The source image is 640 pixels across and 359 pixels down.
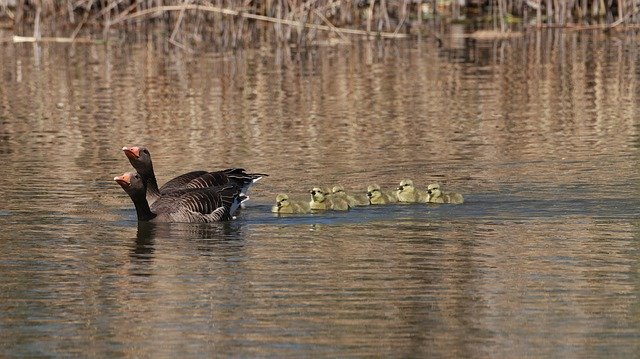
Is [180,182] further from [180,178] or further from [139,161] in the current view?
[139,161]

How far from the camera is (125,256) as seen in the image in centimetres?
1112

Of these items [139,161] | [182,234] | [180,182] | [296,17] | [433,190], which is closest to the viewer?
[182,234]

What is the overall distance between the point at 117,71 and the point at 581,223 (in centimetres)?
1433

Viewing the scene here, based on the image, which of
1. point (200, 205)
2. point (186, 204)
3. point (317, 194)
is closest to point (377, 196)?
point (317, 194)

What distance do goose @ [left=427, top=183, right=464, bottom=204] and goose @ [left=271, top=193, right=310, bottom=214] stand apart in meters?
1.01

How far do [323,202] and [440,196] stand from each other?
964 mm

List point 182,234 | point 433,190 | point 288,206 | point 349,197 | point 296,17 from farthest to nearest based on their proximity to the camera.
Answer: point 296,17 < point 349,197 < point 433,190 < point 288,206 < point 182,234

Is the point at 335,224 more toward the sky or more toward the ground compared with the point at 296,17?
more toward the ground

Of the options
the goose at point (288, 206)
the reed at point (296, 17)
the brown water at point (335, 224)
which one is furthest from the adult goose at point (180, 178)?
the reed at point (296, 17)

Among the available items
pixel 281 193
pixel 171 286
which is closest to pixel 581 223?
pixel 281 193

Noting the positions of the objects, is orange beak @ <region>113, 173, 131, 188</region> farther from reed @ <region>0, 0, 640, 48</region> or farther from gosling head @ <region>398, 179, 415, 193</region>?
reed @ <region>0, 0, 640, 48</region>

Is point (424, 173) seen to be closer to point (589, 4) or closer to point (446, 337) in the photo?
point (446, 337)

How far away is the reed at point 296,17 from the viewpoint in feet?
93.3

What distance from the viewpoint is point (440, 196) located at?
12.6 metres
